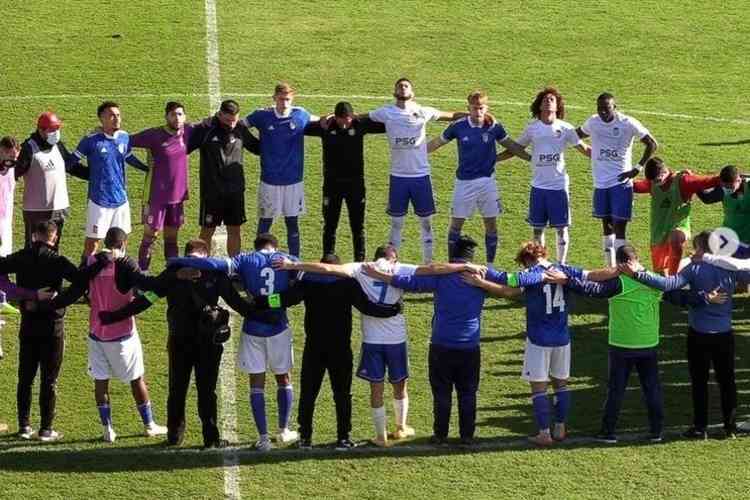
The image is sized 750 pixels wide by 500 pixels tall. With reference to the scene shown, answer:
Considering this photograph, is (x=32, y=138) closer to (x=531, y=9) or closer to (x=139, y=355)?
(x=139, y=355)

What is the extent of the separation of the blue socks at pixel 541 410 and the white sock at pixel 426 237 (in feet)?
14.9

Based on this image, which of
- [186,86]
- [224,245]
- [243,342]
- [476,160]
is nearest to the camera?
[243,342]

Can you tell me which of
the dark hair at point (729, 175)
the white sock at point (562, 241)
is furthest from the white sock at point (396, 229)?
the dark hair at point (729, 175)

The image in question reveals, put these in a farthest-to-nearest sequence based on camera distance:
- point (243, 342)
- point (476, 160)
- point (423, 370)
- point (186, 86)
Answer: point (186, 86)
point (476, 160)
point (423, 370)
point (243, 342)

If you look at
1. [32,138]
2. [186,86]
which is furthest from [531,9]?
[32,138]

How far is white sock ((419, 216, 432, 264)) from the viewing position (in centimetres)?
2080

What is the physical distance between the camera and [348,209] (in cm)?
2066

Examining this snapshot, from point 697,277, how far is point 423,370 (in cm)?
351

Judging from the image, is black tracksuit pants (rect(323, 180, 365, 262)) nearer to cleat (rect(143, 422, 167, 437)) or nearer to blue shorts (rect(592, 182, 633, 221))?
blue shorts (rect(592, 182, 633, 221))

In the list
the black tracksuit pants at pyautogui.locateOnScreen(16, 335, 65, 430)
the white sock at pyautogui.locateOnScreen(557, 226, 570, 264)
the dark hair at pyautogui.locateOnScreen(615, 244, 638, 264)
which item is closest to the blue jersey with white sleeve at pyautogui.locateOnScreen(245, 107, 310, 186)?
the white sock at pyautogui.locateOnScreen(557, 226, 570, 264)

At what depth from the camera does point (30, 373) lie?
54.9 feet

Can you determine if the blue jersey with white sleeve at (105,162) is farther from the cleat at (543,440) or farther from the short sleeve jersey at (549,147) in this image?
the cleat at (543,440)

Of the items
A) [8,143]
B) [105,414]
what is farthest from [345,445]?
[8,143]

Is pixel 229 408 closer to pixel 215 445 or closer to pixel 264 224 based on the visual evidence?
pixel 215 445
